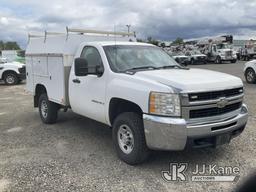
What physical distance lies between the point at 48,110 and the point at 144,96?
3.77m

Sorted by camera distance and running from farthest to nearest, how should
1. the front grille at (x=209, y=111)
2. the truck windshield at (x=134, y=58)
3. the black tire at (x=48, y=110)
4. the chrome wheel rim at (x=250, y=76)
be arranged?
the chrome wheel rim at (x=250, y=76) → the black tire at (x=48, y=110) → the truck windshield at (x=134, y=58) → the front grille at (x=209, y=111)

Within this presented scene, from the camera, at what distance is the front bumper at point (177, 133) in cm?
474

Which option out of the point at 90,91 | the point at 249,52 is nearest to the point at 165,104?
the point at 90,91

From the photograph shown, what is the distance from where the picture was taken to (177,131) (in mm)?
4727

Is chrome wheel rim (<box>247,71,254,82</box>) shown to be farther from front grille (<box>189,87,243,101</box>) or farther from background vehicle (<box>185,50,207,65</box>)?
background vehicle (<box>185,50,207,65</box>)

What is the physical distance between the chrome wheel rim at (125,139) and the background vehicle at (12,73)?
581 inches

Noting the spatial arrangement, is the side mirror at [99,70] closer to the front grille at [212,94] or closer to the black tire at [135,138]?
the black tire at [135,138]

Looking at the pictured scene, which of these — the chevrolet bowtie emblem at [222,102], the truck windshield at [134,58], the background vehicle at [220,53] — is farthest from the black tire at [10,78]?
the background vehicle at [220,53]

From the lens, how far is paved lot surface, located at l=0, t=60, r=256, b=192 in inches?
183

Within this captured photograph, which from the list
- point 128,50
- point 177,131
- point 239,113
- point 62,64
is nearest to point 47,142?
point 62,64

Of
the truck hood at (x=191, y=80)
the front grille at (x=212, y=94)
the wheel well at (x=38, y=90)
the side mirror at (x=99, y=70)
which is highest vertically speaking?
the side mirror at (x=99, y=70)
